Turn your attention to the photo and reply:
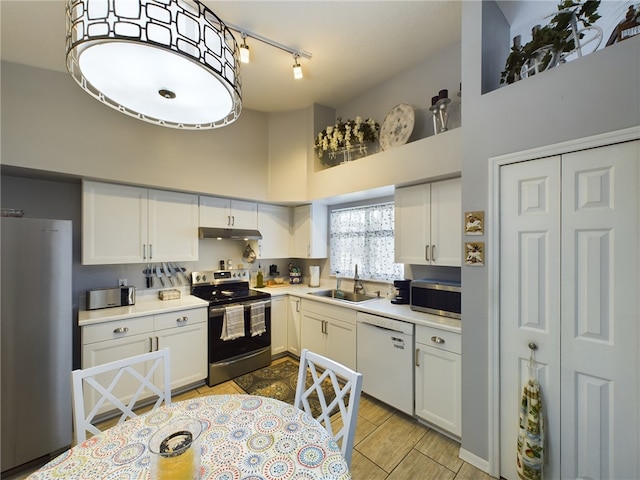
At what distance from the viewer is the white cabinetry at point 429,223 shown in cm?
222

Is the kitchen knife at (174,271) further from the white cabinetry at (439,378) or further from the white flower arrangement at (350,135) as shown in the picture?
the white cabinetry at (439,378)

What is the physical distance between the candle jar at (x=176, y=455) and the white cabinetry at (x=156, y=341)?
1.84m

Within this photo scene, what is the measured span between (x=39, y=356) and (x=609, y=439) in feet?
11.4

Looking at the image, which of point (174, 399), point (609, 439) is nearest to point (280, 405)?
point (609, 439)

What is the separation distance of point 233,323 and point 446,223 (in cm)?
239

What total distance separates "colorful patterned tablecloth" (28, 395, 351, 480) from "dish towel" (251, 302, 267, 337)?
175 cm

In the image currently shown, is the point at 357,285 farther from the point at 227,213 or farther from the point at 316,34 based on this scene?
the point at 316,34

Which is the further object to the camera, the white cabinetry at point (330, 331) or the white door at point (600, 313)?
the white cabinetry at point (330, 331)

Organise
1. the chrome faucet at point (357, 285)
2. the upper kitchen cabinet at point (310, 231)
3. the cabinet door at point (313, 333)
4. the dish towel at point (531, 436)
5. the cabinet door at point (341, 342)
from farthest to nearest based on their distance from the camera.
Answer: the upper kitchen cabinet at point (310, 231) < the chrome faucet at point (357, 285) < the cabinet door at point (313, 333) < the cabinet door at point (341, 342) < the dish towel at point (531, 436)

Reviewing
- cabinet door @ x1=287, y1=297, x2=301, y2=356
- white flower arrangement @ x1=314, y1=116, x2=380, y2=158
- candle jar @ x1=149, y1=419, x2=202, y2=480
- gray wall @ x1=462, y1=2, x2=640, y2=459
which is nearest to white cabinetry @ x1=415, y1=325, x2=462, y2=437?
gray wall @ x1=462, y1=2, x2=640, y2=459

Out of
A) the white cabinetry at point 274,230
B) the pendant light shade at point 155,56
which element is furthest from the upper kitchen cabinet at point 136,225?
the pendant light shade at point 155,56

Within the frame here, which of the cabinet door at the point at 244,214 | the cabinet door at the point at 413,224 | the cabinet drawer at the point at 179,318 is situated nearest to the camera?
the cabinet door at the point at 413,224

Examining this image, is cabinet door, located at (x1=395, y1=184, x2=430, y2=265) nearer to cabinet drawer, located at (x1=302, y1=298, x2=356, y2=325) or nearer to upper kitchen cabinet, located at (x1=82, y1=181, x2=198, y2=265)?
cabinet drawer, located at (x1=302, y1=298, x2=356, y2=325)

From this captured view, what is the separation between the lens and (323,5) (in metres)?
1.88
